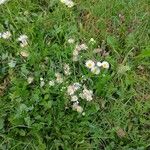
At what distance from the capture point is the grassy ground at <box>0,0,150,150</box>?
8.24ft

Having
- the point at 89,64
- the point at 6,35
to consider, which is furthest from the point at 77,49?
the point at 6,35

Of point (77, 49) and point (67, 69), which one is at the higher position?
point (77, 49)

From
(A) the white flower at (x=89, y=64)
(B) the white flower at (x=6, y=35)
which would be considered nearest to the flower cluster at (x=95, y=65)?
(A) the white flower at (x=89, y=64)

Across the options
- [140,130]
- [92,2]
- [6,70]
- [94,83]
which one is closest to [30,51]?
[6,70]

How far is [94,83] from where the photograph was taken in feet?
8.89

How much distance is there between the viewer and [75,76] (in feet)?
8.87

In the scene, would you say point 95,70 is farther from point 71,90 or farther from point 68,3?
point 68,3

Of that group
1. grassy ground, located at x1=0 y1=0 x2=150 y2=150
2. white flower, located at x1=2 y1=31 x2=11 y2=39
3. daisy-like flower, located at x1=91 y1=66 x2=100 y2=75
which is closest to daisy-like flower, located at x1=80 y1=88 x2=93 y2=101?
grassy ground, located at x1=0 y1=0 x2=150 y2=150

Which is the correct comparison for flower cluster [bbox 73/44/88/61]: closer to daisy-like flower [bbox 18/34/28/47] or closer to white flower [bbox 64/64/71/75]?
white flower [bbox 64/64/71/75]

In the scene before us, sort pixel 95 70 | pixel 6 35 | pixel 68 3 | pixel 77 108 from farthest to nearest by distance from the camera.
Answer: pixel 68 3 → pixel 6 35 → pixel 95 70 → pixel 77 108

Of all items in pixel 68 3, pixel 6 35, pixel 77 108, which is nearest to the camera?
pixel 77 108

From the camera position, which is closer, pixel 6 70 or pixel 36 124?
pixel 36 124

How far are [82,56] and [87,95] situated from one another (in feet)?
1.03

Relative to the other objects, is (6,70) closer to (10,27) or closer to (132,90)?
(10,27)
